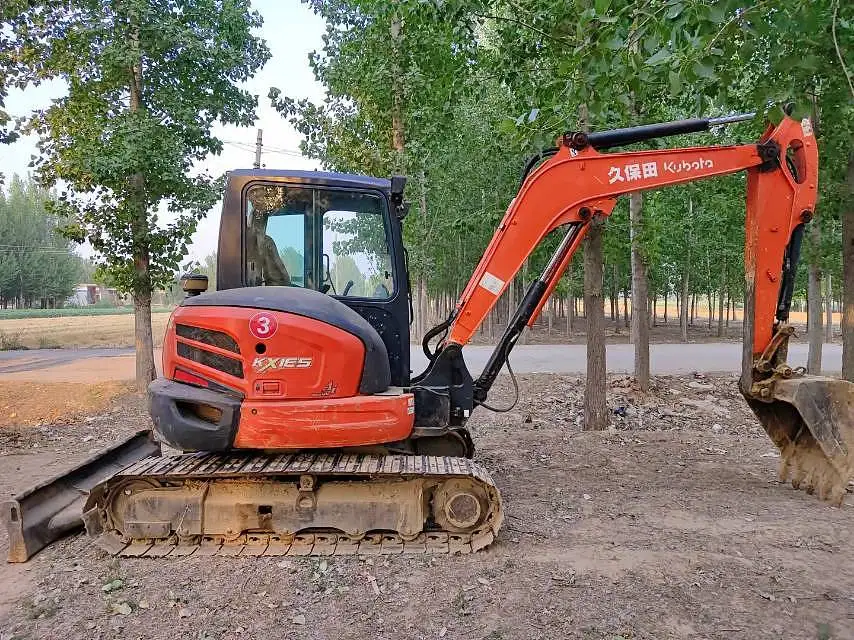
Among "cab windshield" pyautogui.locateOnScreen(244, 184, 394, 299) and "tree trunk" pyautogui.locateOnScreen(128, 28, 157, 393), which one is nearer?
"cab windshield" pyautogui.locateOnScreen(244, 184, 394, 299)

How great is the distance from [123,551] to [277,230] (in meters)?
2.68

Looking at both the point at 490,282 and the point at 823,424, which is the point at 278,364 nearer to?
the point at 490,282

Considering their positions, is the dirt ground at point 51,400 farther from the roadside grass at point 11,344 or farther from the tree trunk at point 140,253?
the roadside grass at point 11,344

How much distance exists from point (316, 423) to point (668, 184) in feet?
11.7

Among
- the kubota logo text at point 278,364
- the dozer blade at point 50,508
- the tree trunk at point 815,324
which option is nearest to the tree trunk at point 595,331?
the kubota logo text at point 278,364

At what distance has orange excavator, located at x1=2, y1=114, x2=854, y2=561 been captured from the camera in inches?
184

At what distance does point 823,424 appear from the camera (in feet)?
18.0

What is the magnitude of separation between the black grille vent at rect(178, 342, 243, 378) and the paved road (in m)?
8.98

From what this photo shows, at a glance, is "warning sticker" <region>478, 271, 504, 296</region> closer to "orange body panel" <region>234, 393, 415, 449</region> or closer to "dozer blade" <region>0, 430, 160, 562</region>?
"orange body panel" <region>234, 393, 415, 449</region>

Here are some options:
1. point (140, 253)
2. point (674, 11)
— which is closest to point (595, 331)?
point (674, 11)

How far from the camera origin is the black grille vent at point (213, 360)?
15.4 ft

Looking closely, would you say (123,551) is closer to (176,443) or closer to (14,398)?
(176,443)

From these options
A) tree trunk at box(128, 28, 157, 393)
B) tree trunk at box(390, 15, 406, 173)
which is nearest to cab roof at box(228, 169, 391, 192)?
tree trunk at box(128, 28, 157, 393)

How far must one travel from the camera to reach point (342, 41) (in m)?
14.2
